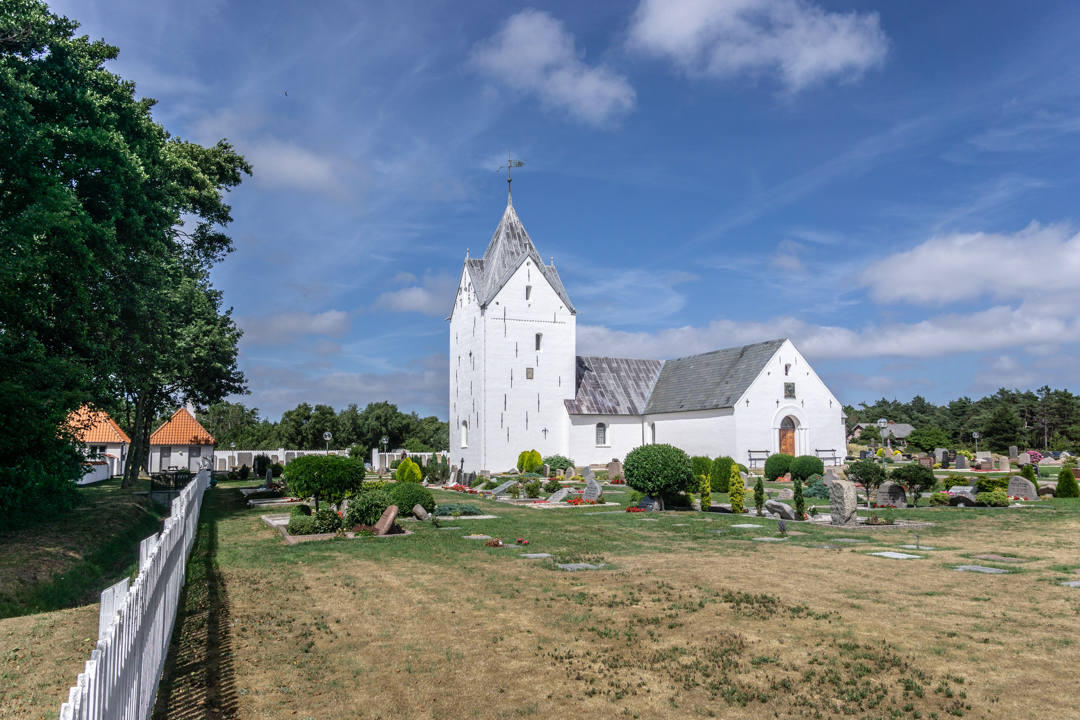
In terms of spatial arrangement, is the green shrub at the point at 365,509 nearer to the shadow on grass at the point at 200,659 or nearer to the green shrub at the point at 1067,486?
the shadow on grass at the point at 200,659

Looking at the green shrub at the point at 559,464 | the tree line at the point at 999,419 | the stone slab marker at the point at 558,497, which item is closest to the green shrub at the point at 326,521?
the stone slab marker at the point at 558,497

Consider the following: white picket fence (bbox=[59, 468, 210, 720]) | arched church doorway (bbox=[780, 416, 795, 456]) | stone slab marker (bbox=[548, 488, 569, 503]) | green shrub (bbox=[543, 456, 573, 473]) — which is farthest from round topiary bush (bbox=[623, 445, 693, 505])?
arched church doorway (bbox=[780, 416, 795, 456])

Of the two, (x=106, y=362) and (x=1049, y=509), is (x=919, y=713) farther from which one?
(x=1049, y=509)

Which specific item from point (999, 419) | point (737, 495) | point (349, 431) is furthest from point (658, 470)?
point (999, 419)

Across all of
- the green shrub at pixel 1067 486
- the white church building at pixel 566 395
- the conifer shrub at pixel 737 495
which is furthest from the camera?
the white church building at pixel 566 395

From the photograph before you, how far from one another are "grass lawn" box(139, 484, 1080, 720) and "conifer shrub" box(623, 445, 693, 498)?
6.55m

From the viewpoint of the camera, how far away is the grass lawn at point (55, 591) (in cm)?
555

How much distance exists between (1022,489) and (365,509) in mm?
20807

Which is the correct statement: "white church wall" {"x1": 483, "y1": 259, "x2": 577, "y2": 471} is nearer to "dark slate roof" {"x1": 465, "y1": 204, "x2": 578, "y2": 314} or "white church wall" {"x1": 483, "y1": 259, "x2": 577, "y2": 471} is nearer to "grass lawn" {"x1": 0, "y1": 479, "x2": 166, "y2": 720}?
"dark slate roof" {"x1": 465, "y1": 204, "x2": 578, "y2": 314}

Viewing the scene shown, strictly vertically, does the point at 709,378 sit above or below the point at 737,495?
above

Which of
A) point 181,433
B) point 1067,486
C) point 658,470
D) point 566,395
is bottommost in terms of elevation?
point 1067,486

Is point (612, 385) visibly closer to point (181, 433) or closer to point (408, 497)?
point (408, 497)

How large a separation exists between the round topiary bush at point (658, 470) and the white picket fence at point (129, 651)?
14.0 m

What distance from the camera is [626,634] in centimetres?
676
